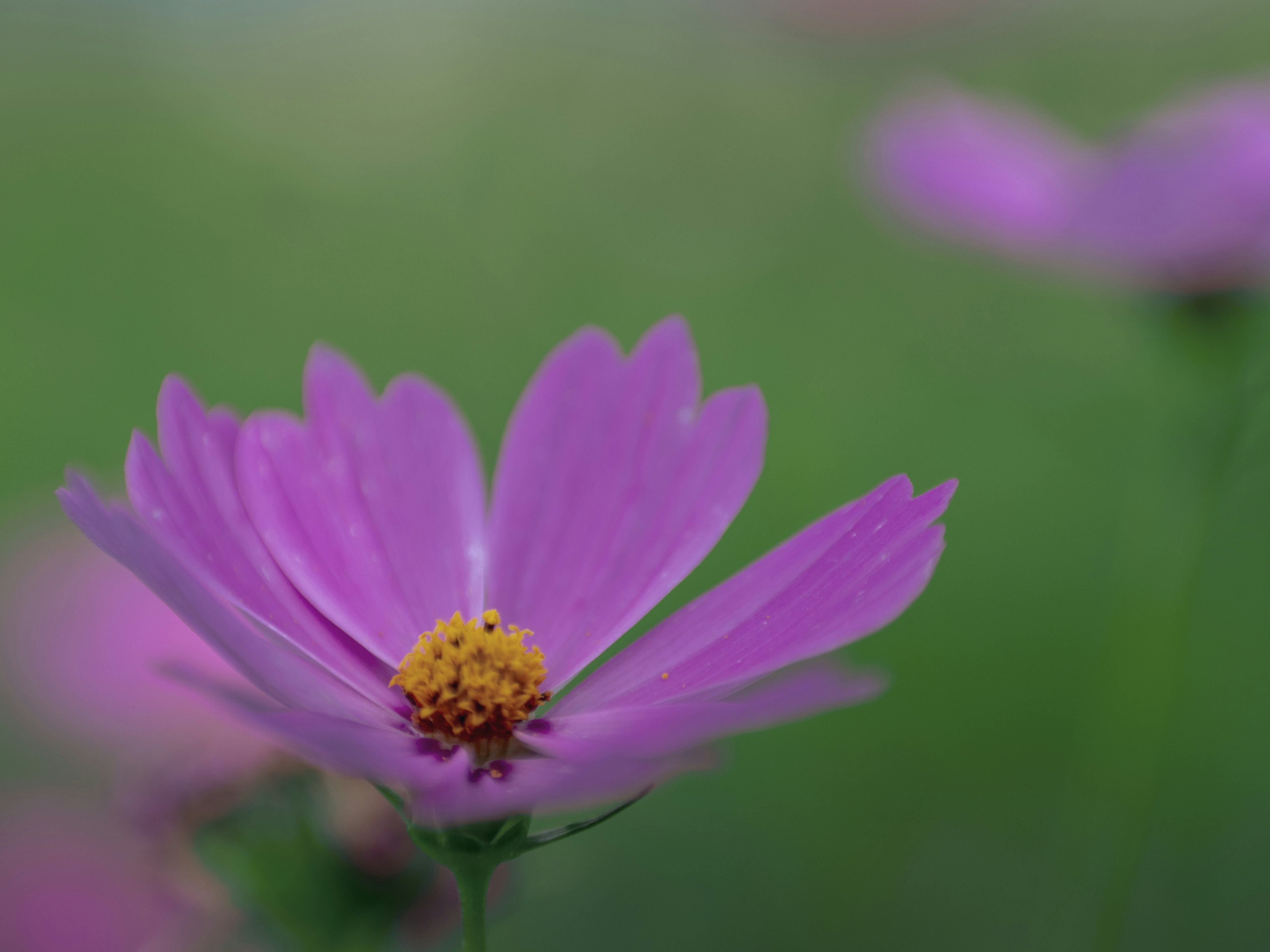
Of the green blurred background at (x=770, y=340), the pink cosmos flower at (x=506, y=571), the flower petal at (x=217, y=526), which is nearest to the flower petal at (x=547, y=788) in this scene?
the pink cosmos flower at (x=506, y=571)

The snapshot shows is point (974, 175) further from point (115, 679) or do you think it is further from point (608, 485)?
point (115, 679)

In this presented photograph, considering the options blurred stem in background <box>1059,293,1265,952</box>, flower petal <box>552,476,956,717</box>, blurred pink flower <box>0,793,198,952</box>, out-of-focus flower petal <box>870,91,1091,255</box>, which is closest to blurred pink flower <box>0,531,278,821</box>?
blurred pink flower <box>0,793,198,952</box>

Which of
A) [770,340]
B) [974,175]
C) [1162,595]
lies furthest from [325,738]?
[770,340]

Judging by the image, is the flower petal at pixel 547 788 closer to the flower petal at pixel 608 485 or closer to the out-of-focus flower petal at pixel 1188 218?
the flower petal at pixel 608 485

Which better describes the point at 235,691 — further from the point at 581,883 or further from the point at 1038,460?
the point at 1038,460

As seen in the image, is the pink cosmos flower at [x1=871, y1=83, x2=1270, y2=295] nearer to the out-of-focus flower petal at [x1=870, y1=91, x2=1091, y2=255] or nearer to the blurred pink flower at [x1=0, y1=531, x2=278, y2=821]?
the out-of-focus flower petal at [x1=870, y1=91, x2=1091, y2=255]
